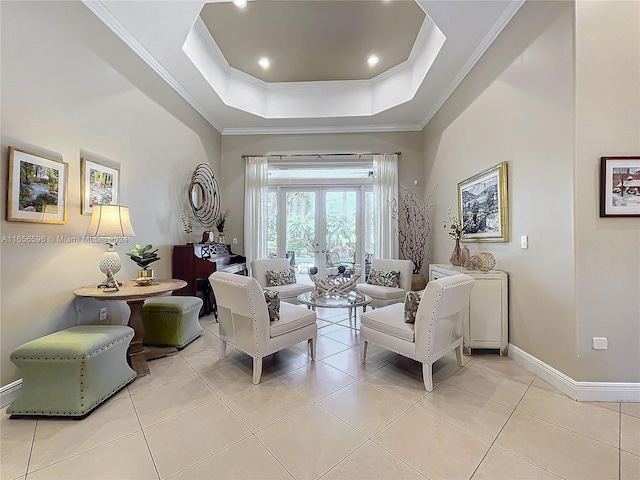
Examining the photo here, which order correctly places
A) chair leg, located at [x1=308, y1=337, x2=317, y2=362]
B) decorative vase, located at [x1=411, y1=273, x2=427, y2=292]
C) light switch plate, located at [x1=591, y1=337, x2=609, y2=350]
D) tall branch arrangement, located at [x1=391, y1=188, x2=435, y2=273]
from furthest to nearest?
tall branch arrangement, located at [x1=391, y1=188, x2=435, y2=273] < decorative vase, located at [x1=411, y1=273, x2=427, y2=292] < chair leg, located at [x1=308, y1=337, x2=317, y2=362] < light switch plate, located at [x1=591, y1=337, x2=609, y2=350]

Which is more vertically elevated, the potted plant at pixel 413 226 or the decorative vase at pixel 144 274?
the potted plant at pixel 413 226

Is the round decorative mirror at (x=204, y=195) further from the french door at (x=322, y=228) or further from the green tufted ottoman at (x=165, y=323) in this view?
the green tufted ottoman at (x=165, y=323)

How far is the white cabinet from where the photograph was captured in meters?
2.84

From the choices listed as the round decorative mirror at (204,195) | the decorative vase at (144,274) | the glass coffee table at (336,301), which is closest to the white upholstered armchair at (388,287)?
the glass coffee table at (336,301)

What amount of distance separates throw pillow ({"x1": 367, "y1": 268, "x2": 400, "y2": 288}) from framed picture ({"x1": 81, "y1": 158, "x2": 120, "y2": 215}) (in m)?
3.62

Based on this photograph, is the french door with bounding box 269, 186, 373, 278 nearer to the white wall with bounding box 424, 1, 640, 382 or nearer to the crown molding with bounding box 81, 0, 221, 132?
the crown molding with bounding box 81, 0, 221, 132

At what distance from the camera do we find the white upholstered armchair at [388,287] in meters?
3.97

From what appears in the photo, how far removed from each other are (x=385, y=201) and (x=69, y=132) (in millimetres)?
4588

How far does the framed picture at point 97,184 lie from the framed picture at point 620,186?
440 cm

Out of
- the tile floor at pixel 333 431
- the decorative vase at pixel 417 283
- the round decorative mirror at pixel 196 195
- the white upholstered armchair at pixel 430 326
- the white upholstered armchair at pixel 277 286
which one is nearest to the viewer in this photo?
the tile floor at pixel 333 431

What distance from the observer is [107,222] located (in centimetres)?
247

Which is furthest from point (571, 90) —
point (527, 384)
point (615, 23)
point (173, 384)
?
point (173, 384)

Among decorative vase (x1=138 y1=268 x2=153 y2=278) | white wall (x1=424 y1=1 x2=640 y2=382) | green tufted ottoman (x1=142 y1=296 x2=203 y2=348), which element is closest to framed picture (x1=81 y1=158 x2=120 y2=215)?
decorative vase (x1=138 y1=268 x2=153 y2=278)

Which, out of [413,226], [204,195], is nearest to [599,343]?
[413,226]
